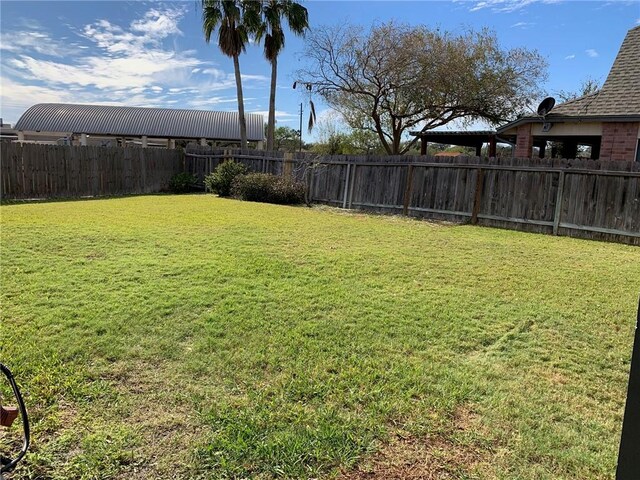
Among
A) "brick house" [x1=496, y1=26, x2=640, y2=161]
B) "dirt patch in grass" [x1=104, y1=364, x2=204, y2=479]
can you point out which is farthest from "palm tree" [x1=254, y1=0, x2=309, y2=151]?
"dirt patch in grass" [x1=104, y1=364, x2=204, y2=479]

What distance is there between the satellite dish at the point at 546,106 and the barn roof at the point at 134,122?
27.1 metres

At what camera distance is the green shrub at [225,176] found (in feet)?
52.5

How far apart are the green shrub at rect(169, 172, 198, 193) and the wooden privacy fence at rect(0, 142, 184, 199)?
0.44 m

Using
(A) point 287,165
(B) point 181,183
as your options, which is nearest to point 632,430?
(A) point 287,165

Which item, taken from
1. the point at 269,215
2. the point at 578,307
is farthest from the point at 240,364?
the point at 269,215

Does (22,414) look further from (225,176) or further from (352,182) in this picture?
(225,176)

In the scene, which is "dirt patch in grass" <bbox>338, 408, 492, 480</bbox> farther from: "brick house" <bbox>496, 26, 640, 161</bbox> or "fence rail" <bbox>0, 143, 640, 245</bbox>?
"brick house" <bbox>496, 26, 640, 161</bbox>

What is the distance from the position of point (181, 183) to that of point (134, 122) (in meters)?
20.7

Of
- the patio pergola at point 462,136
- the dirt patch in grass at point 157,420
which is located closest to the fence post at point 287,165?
the patio pergola at point 462,136

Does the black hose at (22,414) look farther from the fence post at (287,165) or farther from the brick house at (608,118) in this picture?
the fence post at (287,165)

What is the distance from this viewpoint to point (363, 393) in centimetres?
296

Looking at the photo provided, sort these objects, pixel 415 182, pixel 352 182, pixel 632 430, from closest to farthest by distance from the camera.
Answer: pixel 632 430, pixel 415 182, pixel 352 182

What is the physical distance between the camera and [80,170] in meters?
14.7

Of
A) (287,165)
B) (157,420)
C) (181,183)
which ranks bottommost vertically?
(157,420)
